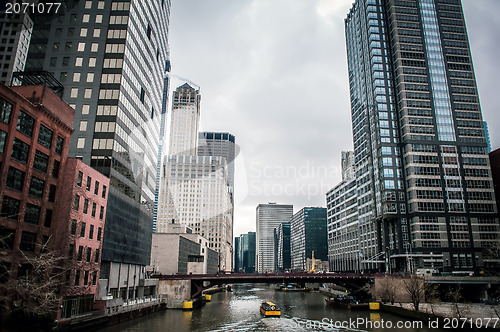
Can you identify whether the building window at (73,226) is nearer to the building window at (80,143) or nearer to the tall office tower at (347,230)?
the building window at (80,143)

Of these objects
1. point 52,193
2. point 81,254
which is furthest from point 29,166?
point 81,254

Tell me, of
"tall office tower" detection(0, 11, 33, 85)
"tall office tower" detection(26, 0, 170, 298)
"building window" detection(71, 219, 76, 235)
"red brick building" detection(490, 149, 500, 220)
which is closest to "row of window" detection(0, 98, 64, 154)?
"building window" detection(71, 219, 76, 235)

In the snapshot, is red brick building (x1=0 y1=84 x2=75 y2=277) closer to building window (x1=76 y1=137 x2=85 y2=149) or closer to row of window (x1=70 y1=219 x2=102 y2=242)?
row of window (x1=70 y1=219 x2=102 y2=242)

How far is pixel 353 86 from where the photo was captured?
175 m

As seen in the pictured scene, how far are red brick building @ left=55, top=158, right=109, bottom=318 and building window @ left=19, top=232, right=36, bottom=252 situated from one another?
168 inches

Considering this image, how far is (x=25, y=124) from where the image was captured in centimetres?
4691

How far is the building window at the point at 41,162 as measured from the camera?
48938mm

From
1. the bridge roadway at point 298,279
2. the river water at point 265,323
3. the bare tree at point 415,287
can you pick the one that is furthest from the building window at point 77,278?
the bare tree at point 415,287

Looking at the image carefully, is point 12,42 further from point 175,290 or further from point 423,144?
point 423,144

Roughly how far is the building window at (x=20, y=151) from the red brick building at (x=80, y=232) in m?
8.24

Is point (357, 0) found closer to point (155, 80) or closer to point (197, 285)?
point (155, 80)

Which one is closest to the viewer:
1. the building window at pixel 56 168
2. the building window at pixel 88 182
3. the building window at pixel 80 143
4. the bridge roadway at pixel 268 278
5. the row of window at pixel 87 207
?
the building window at pixel 56 168

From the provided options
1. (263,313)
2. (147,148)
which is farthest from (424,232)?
(147,148)

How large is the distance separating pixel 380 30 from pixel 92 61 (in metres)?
118
